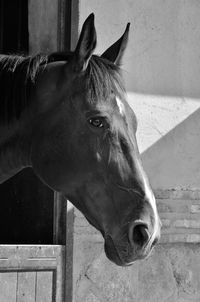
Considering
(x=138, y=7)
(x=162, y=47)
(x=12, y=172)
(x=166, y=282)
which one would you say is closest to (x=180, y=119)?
(x=162, y=47)

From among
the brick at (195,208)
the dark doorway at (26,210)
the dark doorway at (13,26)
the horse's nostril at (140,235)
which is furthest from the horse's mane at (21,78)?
the brick at (195,208)

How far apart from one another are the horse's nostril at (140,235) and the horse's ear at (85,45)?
733 millimetres

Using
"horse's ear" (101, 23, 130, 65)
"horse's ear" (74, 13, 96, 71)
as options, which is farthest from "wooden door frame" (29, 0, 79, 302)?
"horse's ear" (74, 13, 96, 71)

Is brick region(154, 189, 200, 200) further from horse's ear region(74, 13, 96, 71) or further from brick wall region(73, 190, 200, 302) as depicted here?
horse's ear region(74, 13, 96, 71)

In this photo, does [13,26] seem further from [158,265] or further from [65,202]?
[158,265]

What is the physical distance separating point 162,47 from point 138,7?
37 centimetres

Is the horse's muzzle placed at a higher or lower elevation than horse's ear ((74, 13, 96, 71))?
lower

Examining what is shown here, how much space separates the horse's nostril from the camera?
8.41 ft

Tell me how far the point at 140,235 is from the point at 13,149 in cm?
72

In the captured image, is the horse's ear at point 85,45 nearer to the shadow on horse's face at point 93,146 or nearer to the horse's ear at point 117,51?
the shadow on horse's face at point 93,146

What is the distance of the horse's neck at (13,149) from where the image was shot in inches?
116

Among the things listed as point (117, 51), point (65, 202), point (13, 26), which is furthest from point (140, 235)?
point (13, 26)

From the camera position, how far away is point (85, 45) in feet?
9.30

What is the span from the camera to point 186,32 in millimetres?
5438
